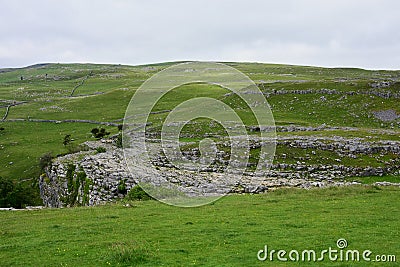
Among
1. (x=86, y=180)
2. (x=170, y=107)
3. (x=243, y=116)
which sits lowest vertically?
(x=86, y=180)

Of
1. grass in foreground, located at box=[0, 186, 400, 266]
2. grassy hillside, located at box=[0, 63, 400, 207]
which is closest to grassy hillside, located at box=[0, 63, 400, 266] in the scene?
grass in foreground, located at box=[0, 186, 400, 266]

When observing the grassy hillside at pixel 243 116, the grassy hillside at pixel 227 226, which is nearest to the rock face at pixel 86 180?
the grassy hillside at pixel 227 226

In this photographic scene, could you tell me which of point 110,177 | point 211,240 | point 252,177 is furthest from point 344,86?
point 211,240

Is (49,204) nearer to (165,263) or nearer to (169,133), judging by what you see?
(169,133)

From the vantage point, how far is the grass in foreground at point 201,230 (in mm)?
18953

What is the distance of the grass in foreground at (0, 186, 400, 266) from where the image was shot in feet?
62.2

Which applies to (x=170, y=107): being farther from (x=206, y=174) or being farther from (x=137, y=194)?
(x=137, y=194)

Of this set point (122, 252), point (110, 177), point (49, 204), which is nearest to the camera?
point (122, 252)

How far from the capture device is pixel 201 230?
23.1 metres

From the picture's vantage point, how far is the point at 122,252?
18859 millimetres

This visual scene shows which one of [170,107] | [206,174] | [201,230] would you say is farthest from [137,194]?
[170,107]

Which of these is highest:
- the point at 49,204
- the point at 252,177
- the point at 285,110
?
the point at 285,110

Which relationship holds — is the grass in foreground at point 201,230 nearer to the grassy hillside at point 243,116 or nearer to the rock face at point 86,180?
the rock face at point 86,180

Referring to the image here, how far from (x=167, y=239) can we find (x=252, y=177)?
907 inches
